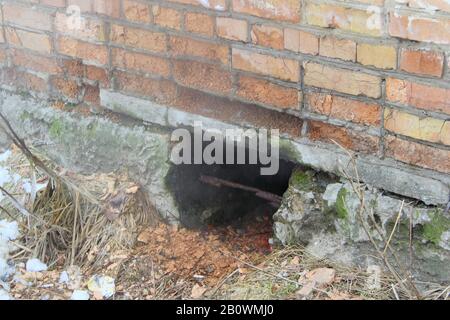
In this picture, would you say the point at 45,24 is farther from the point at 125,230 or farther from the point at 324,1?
the point at 324,1

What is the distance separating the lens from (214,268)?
3.27m

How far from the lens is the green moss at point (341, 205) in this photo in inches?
119

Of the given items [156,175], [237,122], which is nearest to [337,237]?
[237,122]

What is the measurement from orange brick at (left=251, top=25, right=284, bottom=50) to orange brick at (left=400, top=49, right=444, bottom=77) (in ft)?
1.57

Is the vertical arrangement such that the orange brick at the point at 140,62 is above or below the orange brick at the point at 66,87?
above

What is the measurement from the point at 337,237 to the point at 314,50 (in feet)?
2.35

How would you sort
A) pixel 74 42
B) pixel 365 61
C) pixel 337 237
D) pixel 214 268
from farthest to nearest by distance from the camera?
pixel 74 42 → pixel 214 268 → pixel 337 237 → pixel 365 61

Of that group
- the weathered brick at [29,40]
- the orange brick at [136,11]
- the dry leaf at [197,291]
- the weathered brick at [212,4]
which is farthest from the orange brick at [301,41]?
the weathered brick at [29,40]

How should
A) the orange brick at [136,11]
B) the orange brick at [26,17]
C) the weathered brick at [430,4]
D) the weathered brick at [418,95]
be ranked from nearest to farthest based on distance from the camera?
the weathered brick at [430,4], the weathered brick at [418,95], the orange brick at [136,11], the orange brick at [26,17]

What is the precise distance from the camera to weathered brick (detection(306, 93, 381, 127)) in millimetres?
2906

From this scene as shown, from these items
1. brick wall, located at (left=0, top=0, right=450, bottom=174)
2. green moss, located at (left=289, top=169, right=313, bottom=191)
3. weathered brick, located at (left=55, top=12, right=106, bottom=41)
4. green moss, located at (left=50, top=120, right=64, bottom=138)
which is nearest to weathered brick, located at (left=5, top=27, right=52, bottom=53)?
brick wall, located at (left=0, top=0, right=450, bottom=174)

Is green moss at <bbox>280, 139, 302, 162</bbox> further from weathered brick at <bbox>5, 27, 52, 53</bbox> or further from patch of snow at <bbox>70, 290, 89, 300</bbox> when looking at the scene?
weathered brick at <bbox>5, 27, 52, 53</bbox>

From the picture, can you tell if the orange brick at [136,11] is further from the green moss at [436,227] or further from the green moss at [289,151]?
the green moss at [436,227]

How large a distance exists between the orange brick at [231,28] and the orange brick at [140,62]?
325mm
